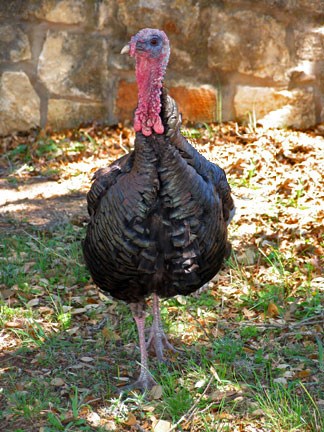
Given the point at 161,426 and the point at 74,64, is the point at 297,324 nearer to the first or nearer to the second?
the point at 161,426

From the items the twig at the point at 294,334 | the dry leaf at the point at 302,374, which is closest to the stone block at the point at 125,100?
the twig at the point at 294,334

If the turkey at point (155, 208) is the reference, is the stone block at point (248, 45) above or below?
above

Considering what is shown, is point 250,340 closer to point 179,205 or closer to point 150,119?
point 179,205

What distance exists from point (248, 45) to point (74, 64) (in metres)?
1.64

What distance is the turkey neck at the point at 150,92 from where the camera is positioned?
311 centimetres

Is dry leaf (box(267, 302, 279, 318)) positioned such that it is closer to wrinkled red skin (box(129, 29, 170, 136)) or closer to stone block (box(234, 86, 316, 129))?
wrinkled red skin (box(129, 29, 170, 136))

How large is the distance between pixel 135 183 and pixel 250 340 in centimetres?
132

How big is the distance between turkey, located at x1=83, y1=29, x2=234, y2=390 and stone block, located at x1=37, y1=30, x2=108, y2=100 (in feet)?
11.2

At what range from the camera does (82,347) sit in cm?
395

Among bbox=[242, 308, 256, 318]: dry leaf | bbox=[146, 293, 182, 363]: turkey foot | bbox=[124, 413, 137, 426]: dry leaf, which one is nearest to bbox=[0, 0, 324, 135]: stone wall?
bbox=[242, 308, 256, 318]: dry leaf

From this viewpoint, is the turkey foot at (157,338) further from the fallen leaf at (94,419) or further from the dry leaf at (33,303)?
the dry leaf at (33,303)

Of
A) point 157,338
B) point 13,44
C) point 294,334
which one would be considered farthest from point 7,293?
point 13,44

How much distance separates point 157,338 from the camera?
389 centimetres

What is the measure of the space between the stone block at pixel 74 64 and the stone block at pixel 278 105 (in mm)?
1329
